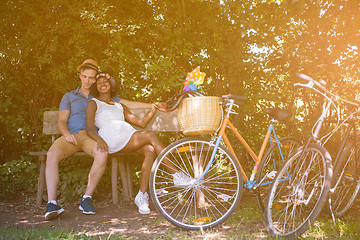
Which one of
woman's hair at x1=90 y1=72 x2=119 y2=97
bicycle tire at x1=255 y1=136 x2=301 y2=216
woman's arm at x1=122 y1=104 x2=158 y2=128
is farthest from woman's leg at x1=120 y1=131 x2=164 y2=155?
bicycle tire at x1=255 y1=136 x2=301 y2=216

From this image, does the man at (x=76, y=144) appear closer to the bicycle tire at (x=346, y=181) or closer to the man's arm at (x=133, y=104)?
the man's arm at (x=133, y=104)

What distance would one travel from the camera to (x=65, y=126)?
190 inches

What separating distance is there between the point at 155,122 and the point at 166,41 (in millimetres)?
1130

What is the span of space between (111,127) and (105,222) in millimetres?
1165

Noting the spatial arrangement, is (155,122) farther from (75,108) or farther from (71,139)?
(71,139)

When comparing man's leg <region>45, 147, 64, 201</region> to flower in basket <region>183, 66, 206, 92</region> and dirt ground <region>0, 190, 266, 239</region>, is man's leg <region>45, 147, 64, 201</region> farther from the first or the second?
flower in basket <region>183, 66, 206, 92</region>

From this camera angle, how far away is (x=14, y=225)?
3.99 m

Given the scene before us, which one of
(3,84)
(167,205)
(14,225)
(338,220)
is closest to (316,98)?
(338,220)

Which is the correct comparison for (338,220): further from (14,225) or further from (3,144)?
(3,144)

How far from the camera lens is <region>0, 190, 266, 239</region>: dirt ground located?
11.6 feet

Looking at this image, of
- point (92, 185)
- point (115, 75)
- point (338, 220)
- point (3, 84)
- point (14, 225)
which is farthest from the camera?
point (3, 84)

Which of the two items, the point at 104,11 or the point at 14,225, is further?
the point at 104,11

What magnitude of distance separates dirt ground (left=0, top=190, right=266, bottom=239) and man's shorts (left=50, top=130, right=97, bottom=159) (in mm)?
721

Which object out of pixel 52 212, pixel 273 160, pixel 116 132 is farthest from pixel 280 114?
pixel 52 212
